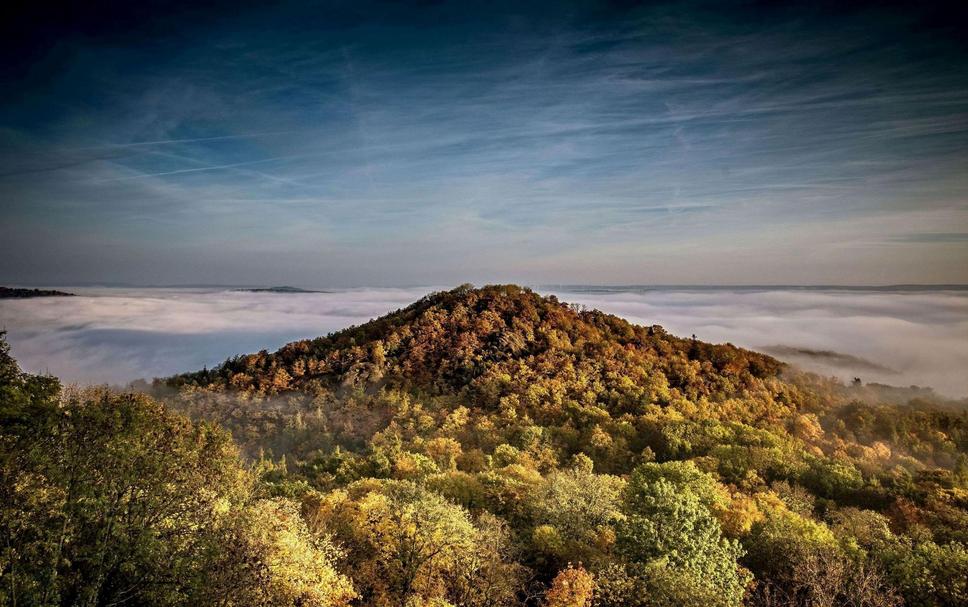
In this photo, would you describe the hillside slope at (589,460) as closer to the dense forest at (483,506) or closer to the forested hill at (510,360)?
the dense forest at (483,506)

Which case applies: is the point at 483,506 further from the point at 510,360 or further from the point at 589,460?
the point at 510,360

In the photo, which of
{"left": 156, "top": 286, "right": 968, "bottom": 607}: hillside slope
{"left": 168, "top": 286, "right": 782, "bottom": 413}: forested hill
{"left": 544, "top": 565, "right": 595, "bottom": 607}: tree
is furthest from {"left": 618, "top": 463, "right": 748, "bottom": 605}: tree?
{"left": 168, "top": 286, "right": 782, "bottom": 413}: forested hill

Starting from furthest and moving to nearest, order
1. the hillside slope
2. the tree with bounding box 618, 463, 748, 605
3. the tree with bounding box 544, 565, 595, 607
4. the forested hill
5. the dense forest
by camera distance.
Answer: the forested hill → the hillside slope → the tree with bounding box 618, 463, 748, 605 → the tree with bounding box 544, 565, 595, 607 → the dense forest

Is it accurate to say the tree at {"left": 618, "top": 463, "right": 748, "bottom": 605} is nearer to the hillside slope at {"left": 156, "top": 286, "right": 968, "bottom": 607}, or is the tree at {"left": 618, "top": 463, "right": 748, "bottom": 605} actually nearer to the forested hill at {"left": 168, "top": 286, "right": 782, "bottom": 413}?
the hillside slope at {"left": 156, "top": 286, "right": 968, "bottom": 607}

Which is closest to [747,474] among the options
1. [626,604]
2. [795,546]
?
[795,546]

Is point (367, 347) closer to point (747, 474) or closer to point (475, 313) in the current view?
point (475, 313)

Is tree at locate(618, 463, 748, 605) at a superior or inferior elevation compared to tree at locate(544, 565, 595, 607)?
superior

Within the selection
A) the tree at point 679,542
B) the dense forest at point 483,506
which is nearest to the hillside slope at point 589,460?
the tree at point 679,542
